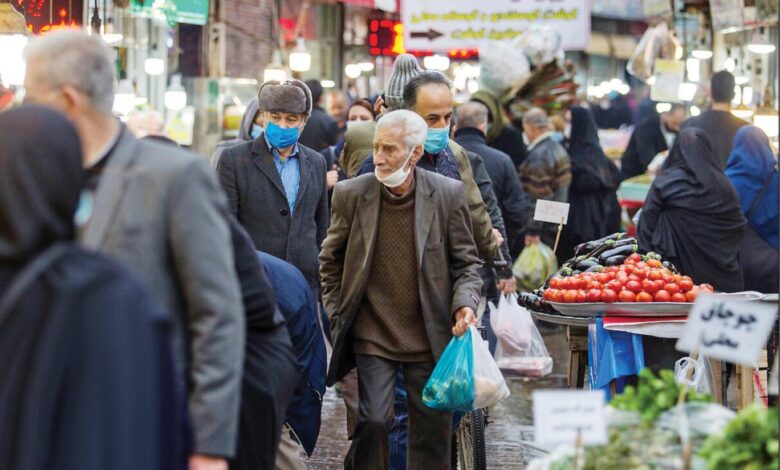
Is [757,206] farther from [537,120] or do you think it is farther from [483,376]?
[483,376]

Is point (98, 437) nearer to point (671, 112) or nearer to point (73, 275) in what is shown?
point (73, 275)

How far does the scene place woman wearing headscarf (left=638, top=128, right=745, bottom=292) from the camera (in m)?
10.0

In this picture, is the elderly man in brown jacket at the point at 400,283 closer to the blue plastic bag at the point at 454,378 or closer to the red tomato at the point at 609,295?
the blue plastic bag at the point at 454,378

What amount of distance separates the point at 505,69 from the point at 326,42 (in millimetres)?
16114

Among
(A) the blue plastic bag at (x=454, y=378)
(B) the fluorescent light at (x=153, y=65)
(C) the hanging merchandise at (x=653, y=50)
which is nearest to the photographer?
(A) the blue plastic bag at (x=454, y=378)

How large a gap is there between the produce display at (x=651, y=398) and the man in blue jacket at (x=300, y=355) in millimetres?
1689

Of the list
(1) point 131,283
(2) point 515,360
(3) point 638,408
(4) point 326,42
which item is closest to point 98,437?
(1) point 131,283

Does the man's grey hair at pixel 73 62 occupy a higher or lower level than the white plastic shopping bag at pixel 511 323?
higher

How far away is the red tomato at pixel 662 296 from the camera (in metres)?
7.86

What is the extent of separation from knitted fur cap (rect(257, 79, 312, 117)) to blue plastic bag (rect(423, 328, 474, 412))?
2315 millimetres

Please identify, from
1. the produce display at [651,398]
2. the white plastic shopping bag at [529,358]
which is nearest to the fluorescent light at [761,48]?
the white plastic shopping bag at [529,358]

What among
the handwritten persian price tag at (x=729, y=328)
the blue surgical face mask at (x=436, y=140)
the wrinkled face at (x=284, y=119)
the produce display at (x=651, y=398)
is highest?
the wrinkled face at (x=284, y=119)

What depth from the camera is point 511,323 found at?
9.98 metres

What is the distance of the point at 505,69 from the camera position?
17562mm
